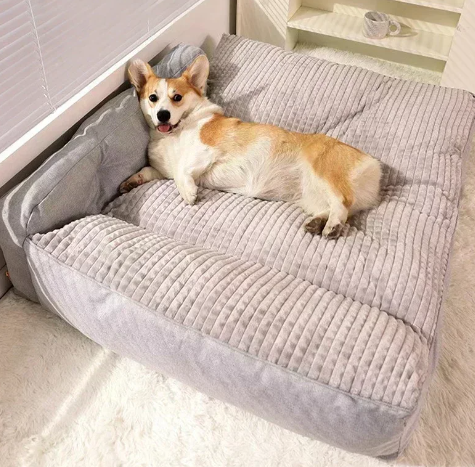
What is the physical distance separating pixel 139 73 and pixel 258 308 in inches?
40.2

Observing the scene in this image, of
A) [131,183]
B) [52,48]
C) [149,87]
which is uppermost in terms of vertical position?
[52,48]

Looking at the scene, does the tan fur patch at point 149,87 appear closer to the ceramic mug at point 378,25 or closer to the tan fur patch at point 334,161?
the tan fur patch at point 334,161

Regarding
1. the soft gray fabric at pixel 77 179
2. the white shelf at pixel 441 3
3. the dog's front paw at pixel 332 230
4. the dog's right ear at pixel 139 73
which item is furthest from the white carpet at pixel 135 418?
the white shelf at pixel 441 3

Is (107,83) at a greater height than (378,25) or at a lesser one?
greater

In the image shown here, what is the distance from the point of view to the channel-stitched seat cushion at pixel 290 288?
3.84 feet

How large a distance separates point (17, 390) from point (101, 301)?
35 centimetres

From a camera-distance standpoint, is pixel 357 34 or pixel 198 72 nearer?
pixel 198 72

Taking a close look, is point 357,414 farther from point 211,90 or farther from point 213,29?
point 213,29

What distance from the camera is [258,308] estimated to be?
1.27 metres

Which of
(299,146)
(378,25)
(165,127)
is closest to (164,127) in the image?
(165,127)

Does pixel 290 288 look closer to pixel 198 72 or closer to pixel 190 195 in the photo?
pixel 190 195

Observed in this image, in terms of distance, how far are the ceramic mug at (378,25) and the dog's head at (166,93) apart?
1.17m

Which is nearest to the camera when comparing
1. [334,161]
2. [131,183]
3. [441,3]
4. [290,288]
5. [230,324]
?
[230,324]

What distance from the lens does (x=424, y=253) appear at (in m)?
1.51
